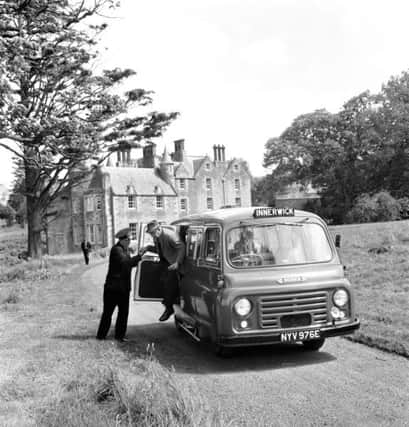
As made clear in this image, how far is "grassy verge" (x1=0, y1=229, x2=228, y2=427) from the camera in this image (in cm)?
502

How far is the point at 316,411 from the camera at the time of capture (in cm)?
567

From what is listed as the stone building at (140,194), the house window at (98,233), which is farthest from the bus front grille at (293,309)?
the house window at (98,233)

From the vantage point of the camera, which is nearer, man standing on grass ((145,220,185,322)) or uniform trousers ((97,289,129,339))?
uniform trousers ((97,289,129,339))

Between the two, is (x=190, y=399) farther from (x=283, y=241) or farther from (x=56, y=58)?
(x=56, y=58)

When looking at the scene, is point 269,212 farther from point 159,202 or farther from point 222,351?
point 159,202

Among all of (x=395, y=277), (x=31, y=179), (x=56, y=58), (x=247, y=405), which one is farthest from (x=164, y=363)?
(x=31, y=179)

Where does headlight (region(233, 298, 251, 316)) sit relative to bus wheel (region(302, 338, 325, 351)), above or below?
above

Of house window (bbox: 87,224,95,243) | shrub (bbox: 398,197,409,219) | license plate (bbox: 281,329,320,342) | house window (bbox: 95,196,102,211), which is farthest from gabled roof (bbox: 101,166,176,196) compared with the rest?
license plate (bbox: 281,329,320,342)

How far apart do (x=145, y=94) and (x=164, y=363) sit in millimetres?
20986

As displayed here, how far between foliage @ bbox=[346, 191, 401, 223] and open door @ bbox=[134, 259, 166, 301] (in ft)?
131

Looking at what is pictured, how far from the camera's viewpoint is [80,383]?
20.1 feet

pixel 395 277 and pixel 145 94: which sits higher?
pixel 145 94

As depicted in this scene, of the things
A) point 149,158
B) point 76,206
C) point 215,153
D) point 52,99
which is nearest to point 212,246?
point 52,99

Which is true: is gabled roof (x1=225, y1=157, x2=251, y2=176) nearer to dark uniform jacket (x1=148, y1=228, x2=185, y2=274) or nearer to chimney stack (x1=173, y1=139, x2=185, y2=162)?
chimney stack (x1=173, y1=139, x2=185, y2=162)
